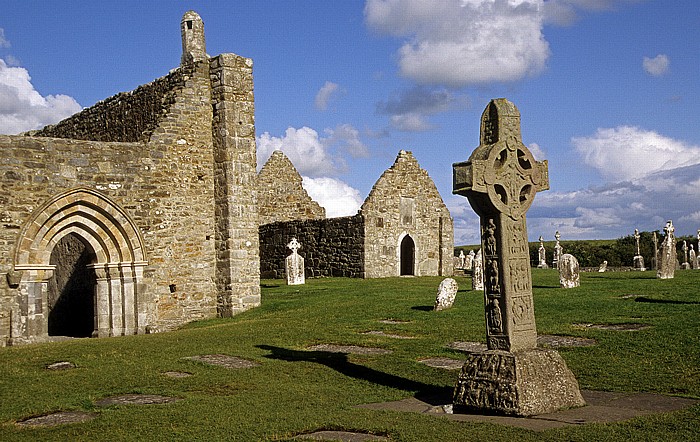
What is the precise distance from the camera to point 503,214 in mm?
8633

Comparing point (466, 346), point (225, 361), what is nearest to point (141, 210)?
point (225, 361)

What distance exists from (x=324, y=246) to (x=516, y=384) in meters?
22.6

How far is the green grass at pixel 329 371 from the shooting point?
770 centimetres

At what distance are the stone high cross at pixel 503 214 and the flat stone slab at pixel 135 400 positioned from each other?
3.89 metres

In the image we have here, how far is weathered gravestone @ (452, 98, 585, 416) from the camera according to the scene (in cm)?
820

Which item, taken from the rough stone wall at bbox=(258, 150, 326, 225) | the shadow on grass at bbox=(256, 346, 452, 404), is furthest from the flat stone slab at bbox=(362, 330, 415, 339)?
the rough stone wall at bbox=(258, 150, 326, 225)

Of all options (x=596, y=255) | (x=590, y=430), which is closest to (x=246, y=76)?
(x=590, y=430)

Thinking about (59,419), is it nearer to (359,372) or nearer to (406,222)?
(359,372)

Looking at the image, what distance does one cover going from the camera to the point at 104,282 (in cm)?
1825

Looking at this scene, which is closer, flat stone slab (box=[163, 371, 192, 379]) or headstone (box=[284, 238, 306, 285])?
flat stone slab (box=[163, 371, 192, 379])

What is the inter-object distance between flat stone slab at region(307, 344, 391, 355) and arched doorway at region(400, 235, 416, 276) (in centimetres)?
1834

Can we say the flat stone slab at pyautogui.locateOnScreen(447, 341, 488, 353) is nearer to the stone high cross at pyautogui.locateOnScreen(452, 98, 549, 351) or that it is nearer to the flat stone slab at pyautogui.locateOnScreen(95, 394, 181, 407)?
the stone high cross at pyautogui.locateOnScreen(452, 98, 549, 351)

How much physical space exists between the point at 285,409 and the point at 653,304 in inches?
369

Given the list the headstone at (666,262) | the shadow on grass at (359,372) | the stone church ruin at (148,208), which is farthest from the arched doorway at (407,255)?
the shadow on grass at (359,372)
